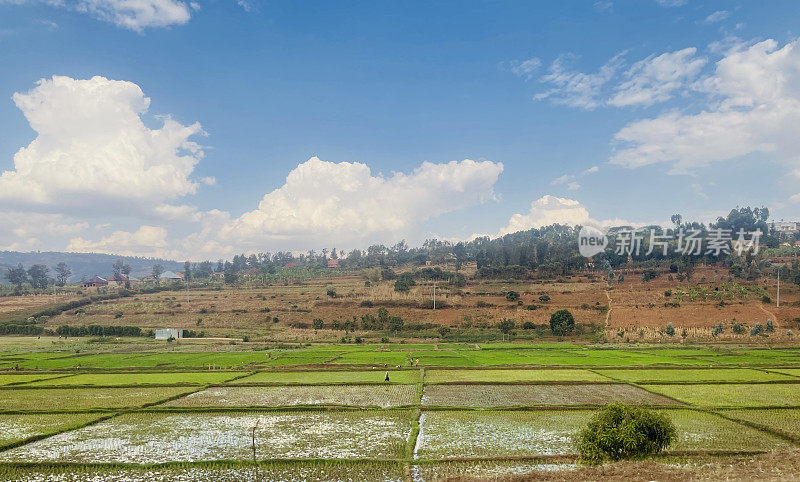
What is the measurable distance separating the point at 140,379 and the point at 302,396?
14.3 metres

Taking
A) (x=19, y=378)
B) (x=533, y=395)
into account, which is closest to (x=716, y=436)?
(x=533, y=395)

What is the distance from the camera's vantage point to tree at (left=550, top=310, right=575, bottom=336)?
62562mm

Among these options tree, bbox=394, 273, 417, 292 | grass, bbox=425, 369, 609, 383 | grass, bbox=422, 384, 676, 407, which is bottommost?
grass, bbox=425, 369, 609, 383

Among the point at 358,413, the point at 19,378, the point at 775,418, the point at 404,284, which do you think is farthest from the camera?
the point at 404,284

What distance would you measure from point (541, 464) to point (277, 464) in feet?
28.6

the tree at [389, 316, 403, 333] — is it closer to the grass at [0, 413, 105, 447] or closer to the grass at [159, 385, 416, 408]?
the grass at [159, 385, 416, 408]

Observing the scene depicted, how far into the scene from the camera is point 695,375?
31.9 meters

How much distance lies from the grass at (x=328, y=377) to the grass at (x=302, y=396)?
4.01 feet

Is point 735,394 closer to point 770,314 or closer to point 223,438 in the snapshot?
point 223,438

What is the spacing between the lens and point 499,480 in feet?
45.1

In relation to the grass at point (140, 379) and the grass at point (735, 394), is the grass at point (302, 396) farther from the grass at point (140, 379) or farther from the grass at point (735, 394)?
the grass at point (735, 394)

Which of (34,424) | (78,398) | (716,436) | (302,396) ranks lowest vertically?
(78,398)

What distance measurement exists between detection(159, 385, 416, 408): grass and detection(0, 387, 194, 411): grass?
203 centimetres

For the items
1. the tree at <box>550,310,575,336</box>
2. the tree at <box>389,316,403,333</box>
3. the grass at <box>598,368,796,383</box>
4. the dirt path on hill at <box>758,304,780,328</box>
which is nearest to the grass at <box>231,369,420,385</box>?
the grass at <box>598,368,796,383</box>
